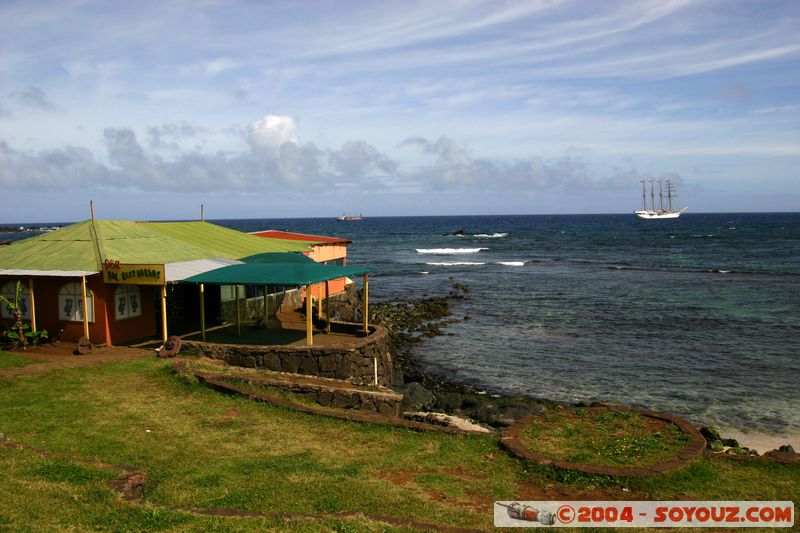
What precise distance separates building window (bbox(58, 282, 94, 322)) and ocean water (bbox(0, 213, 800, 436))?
40.6ft

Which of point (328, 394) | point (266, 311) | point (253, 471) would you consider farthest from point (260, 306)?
point (253, 471)

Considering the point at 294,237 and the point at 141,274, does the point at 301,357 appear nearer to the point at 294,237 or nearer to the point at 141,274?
the point at 141,274

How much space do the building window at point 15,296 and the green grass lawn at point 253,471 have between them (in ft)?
20.6

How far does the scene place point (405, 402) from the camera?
18.9 m

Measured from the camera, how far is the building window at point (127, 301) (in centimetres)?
1903

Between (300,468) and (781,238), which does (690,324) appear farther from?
(781,238)

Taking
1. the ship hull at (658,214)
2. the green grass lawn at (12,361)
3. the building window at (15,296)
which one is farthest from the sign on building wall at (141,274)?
the ship hull at (658,214)

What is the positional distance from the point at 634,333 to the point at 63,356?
23974 mm

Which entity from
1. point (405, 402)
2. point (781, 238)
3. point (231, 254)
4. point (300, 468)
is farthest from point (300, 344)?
point (781, 238)

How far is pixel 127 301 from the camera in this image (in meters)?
19.4

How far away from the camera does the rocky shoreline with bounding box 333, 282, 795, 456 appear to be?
1691 centimetres

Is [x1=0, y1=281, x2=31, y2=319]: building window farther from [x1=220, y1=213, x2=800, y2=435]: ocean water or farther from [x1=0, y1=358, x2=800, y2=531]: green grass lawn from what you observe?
[x1=220, y1=213, x2=800, y2=435]: ocean water

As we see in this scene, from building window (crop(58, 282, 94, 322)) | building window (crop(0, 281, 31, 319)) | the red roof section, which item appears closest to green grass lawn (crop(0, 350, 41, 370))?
building window (crop(58, 282, 94, 322))

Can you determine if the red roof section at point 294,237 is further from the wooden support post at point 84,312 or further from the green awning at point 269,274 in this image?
the wooden support post at point 84,312
